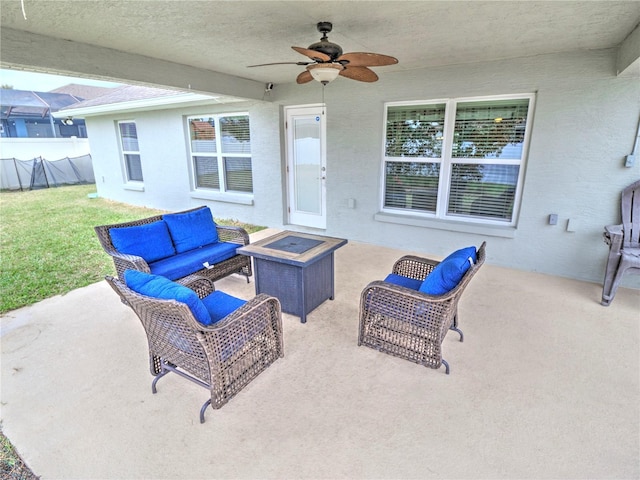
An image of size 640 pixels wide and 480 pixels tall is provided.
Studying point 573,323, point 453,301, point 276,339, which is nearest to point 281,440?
point 276,339

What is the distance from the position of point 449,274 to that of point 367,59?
1.79m

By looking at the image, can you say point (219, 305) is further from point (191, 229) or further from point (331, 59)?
point (331, 59)

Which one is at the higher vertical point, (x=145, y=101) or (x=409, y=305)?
(x=145, y=101)

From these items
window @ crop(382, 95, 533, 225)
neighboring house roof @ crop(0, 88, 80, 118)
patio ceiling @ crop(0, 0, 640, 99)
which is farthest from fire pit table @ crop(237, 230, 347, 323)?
neighboring house roof @ crop(0, 88, 80, 118)

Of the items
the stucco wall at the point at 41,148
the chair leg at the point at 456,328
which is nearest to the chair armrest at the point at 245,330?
the chair leg at the point at 456,328

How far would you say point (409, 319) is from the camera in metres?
2.44

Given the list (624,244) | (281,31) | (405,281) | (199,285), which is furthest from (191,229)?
(624,244)

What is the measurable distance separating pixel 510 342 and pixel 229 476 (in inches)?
95.2

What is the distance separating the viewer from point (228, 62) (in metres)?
4.21

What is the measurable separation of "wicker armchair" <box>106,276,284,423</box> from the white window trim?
333 cm

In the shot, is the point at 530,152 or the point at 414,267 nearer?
the point at 414,267

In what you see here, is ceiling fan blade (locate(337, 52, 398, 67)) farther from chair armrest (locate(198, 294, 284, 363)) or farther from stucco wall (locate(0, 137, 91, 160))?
stucco wall (locate(0, 137, 91, 160))

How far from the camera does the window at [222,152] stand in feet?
22.2

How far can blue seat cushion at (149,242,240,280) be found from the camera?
3.36 meters
